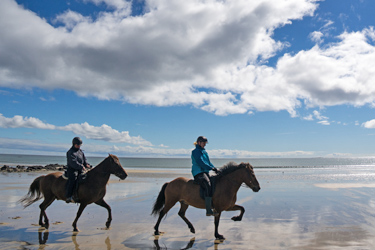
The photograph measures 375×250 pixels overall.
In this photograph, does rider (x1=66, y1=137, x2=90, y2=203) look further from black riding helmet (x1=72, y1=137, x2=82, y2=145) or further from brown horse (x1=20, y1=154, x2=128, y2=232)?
brown horse (x1=20, y1=154, x2=128, y2=232)

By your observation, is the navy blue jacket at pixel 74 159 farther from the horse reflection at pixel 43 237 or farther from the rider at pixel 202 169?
the rider at pixel 202 169

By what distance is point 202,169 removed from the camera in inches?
301

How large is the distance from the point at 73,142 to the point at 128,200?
18.5 ft

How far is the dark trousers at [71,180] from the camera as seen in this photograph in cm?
827

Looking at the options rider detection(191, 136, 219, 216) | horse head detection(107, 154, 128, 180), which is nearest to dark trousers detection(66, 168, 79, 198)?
horse head detection(107, 154, 128, 180)

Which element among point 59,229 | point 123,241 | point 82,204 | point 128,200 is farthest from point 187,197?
point 128,200

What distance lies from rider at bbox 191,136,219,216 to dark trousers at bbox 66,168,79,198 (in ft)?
12.3

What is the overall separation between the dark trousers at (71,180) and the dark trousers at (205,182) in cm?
384

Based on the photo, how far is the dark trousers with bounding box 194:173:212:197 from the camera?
7.43 m

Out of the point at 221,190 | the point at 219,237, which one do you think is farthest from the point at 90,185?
the point at 219,237

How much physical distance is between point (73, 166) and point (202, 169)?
4.04m

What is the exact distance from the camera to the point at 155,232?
24.6 ft

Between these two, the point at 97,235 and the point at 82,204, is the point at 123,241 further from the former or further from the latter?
the point at 82,204

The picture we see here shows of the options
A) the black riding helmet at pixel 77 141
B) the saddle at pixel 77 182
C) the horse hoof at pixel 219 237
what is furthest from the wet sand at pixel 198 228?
the black riding helmet at pixel 77 141
